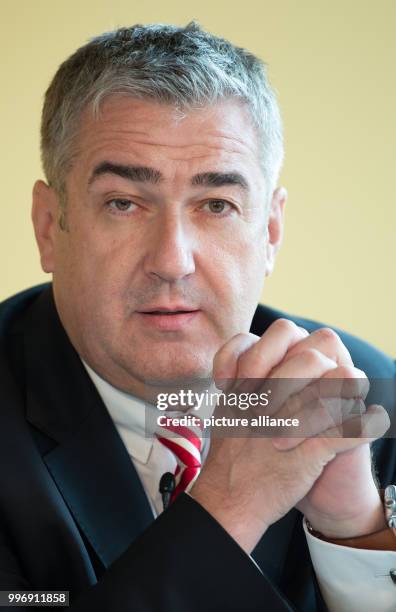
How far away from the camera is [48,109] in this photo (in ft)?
6.64

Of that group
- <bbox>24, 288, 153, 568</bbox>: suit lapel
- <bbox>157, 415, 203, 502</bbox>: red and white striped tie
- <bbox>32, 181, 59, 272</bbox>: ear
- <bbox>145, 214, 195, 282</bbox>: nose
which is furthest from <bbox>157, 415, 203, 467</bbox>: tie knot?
<bbox>32, 181, 59, 272</bbox>: ear

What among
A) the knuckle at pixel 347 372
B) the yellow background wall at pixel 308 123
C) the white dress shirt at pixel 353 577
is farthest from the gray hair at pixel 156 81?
the yellow background wall at pixel 308 123

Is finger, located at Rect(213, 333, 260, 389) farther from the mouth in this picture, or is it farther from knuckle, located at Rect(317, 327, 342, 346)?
the mouth

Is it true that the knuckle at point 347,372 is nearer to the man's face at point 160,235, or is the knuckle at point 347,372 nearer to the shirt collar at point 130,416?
the man's face at point 160,235

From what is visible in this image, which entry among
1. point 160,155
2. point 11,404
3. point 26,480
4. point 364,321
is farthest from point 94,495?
point 364,321

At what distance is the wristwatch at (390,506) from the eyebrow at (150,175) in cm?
68

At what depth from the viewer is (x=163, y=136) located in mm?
1810

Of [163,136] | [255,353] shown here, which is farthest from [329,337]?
[163,136]

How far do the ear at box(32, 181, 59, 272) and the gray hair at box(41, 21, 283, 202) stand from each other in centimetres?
5

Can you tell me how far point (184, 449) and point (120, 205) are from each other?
20.0 inches

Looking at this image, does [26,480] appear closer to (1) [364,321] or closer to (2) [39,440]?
(2) [39,440]

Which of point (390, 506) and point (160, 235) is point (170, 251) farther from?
point (390, 506)

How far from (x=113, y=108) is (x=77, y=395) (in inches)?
23.3

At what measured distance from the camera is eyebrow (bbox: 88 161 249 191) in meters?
1.79
